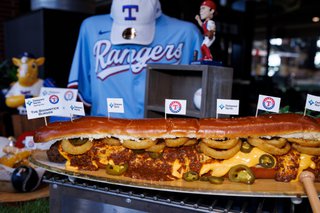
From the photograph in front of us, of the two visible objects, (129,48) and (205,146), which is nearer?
(205,146)

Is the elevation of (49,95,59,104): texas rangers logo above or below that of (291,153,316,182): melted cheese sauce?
above

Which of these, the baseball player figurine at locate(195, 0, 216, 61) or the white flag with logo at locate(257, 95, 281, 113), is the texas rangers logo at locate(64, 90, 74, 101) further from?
the white flag with logo at locate(257, 95, 281, 113)

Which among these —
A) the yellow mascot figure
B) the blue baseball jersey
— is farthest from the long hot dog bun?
the yellow mascot figure

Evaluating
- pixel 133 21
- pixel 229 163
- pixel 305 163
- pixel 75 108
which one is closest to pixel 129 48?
pixel 133 21

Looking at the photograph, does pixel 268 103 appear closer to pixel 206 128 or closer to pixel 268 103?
pixel 268 103

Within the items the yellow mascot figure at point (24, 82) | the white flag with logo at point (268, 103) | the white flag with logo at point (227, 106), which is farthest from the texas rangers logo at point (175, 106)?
the yellow mascot figure at point (24, 82)

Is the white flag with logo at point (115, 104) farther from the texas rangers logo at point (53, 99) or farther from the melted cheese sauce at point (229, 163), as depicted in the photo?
the melted cheese sauce at point (229, 163)
